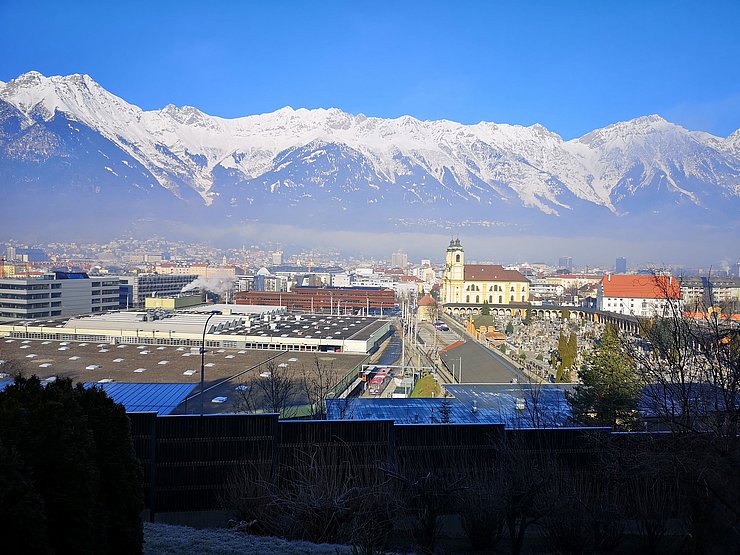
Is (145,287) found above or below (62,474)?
above

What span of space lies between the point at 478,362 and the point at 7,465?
12.0m

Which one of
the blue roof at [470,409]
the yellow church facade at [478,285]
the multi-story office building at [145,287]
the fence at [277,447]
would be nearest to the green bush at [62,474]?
the fence at [277,447]

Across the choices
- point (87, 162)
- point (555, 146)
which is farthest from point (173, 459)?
point (555, 146)

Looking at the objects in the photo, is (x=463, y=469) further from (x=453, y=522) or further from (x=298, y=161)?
(x=298, y=161)

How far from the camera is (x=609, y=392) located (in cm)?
659

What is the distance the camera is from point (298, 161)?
397ft

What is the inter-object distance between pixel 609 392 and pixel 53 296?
74.3 feet

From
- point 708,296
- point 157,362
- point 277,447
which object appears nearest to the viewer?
point 277,447

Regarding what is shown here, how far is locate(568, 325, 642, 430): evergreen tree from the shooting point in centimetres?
624

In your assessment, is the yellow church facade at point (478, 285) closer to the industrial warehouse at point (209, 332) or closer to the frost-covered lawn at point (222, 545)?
the industrial warehouse at point (209, 332)

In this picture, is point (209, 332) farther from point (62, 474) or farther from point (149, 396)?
point (62, 474)

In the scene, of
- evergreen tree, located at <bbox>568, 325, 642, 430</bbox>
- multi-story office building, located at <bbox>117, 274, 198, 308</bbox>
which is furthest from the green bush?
multi-story office building, located at <bbox>117, 274, 198, 308</bbox>

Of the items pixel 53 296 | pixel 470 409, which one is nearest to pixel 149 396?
pixel 470 409

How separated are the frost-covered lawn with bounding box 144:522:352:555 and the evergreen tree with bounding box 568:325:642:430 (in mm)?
4117
